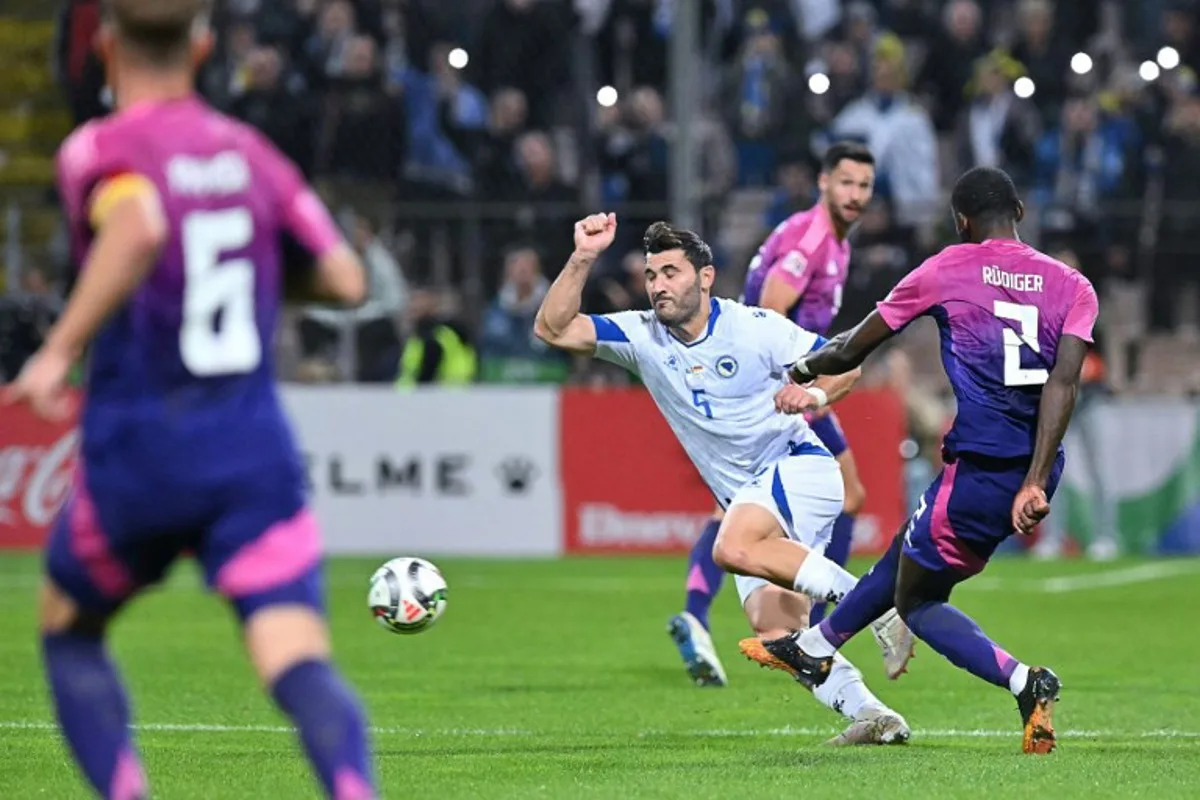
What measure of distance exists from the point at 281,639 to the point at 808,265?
21.7 feet

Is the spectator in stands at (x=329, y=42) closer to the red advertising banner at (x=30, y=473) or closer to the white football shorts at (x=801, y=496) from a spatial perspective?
the red advertising banner at (x=30, y=473)

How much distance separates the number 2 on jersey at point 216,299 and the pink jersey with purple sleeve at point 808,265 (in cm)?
643

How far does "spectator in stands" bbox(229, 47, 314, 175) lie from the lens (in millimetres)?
19578

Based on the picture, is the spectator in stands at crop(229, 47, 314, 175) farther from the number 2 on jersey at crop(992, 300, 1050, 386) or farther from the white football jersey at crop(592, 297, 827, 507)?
the number 2 on jersey at crop(992, 300, 1050, 386)

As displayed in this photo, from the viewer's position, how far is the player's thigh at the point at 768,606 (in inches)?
371

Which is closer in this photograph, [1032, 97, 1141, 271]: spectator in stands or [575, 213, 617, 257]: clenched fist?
[575, 213, 617, 257]: clenched fist

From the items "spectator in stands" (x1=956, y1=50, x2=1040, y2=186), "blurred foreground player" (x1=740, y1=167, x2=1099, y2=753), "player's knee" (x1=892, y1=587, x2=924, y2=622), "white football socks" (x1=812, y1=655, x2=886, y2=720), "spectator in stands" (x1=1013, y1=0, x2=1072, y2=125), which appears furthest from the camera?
"spectator in stands" (x1=1013, y1=0, x2=1072, y2=125)

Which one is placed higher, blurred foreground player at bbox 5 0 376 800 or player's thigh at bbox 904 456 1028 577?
blurred foreground player at bbox 5 0 376 800

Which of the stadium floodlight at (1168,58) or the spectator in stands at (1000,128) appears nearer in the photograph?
the spectator in stands at (1000,128)

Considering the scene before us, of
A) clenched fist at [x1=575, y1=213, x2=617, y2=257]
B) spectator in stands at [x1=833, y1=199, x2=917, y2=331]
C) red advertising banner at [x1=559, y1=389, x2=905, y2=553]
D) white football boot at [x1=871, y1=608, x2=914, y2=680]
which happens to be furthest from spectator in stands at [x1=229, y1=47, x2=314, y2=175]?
white football boot at [x1=871, y1=608, x2=914, y2=680]

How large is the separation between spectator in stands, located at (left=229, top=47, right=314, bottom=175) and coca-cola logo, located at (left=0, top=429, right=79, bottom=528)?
3092mm

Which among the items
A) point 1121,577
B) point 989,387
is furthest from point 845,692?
point 1121,577

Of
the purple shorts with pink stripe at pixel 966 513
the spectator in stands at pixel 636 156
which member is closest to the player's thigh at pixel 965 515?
the purple shorts with pink stripe at pixel 966 513

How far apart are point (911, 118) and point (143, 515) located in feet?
49.0
